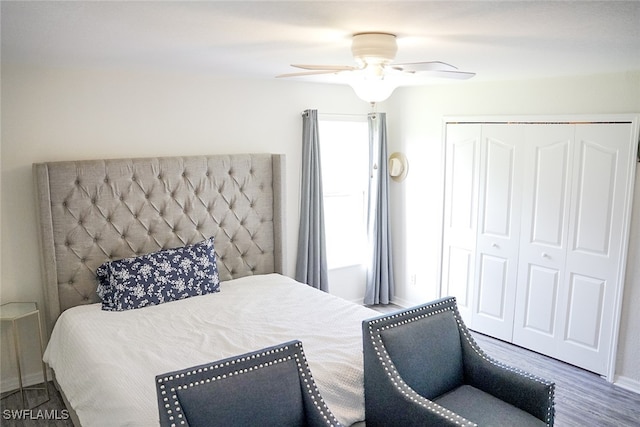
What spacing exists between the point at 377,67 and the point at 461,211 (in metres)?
2.68

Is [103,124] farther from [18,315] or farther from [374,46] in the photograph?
[374,46]

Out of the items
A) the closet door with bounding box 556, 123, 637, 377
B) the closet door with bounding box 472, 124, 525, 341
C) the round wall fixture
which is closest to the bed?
the round wall fixture

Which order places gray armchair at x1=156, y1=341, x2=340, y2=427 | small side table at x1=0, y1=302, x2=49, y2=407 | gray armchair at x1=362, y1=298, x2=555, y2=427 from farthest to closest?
small side table at x1=0, y1=302, x2=49, y2=407
gray armchair at x1=362, y1=298, x2=555, y2=427
gray armchair at x1=156, y1=341, x2=340, y2=427

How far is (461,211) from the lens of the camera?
464cm

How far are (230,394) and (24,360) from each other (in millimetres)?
2314

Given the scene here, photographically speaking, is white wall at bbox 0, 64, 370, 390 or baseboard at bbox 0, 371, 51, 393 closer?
white wall at bbox 0, 64, 370, 390

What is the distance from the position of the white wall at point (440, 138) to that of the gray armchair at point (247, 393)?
9.04 feet

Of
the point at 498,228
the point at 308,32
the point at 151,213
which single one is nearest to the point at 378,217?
the point at 498,228

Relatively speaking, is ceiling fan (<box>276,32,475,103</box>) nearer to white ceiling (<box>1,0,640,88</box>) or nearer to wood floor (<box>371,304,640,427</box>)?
white ceiling (<box>1,0,640,88</box>)

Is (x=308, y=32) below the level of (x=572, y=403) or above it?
above

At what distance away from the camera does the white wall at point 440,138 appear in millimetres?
3574

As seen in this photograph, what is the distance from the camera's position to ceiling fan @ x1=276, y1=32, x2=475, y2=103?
2.16 metres

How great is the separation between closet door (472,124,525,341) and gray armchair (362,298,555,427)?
6.07ft

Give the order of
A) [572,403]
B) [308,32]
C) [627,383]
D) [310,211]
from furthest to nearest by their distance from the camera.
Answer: [310,211]
[627,383]
[572,403]
[308,32]
